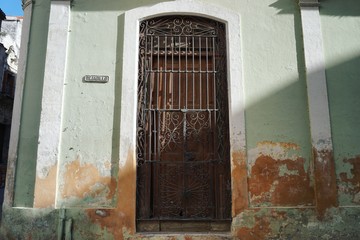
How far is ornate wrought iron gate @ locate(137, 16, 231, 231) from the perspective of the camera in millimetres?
5020

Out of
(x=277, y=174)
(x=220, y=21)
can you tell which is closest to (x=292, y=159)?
(x=277, y=174)

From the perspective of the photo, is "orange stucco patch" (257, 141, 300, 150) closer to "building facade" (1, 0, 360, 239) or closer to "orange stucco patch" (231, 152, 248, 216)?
"building facade" (1, 0, 360, 239)

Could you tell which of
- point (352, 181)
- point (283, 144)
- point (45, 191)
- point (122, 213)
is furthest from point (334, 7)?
point (45, 191)

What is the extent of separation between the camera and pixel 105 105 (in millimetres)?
5121

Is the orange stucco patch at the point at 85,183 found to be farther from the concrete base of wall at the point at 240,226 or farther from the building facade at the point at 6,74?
the building facade at the point at 6,74

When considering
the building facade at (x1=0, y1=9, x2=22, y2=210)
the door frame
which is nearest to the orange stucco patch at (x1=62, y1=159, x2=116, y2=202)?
the door frame

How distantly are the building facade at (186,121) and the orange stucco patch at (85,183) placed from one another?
0.05ft

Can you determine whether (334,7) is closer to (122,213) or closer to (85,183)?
(122,213)

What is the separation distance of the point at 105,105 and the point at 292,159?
281 cm

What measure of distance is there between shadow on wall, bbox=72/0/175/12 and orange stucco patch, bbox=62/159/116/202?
94.5 inches

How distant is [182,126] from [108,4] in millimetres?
2224

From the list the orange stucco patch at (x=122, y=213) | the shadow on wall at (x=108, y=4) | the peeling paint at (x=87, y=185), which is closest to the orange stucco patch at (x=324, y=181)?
the orange stucco patch at (x=122, y=213)

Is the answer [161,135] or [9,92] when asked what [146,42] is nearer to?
Result: [161,135]

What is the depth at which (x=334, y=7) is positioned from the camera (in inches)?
216
